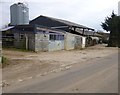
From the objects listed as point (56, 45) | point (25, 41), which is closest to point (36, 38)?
point (25, 41)

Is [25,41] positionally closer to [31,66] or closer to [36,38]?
[36,38]

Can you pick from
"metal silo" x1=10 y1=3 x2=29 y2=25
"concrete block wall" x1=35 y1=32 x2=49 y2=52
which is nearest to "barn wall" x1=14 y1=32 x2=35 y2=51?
"concrete block wall" x1=35 y1=32 x2=49 y2=52

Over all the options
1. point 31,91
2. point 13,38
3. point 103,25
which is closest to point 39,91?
point 31,91

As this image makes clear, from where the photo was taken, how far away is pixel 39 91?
1023 cm

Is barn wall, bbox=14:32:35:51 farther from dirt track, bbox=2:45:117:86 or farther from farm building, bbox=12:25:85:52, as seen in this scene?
dirt track, bbox=2:45:117:86

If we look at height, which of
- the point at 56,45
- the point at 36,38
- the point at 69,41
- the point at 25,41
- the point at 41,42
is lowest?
the point at 56,45

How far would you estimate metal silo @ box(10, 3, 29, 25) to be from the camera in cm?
5347

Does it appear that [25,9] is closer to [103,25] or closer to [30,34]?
[30,34]

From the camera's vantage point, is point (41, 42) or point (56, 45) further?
point (56, 45)

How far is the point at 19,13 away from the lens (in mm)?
54875

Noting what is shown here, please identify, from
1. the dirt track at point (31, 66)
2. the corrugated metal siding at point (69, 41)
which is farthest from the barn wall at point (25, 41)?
the corrugated metal siding at point (69, 41)

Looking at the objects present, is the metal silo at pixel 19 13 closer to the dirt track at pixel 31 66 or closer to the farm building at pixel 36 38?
the farm building at pixel 36 38

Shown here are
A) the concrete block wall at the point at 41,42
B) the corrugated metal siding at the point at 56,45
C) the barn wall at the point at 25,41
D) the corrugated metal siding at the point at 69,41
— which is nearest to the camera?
the concrete block wall at the point at 41,42

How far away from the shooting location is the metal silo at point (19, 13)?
175ft
